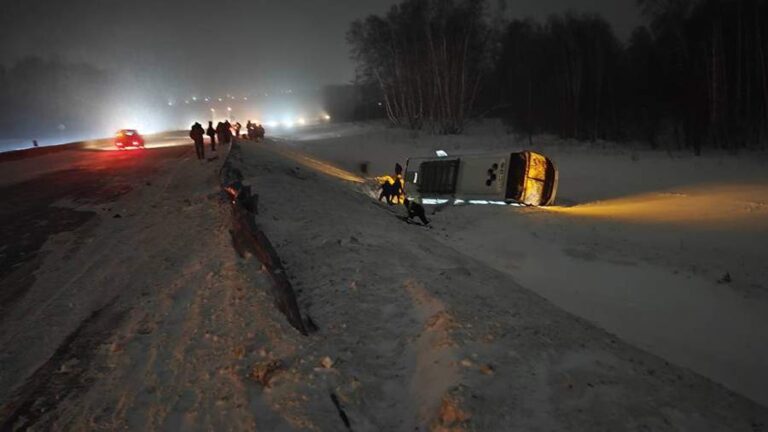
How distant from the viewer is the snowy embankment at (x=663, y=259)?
6.81 m

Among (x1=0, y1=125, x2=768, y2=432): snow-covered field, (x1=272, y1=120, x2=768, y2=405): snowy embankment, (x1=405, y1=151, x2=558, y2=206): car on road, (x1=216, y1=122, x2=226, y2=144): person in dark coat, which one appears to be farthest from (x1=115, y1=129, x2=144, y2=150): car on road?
(x1=272, y1=120, x2=768, y2=405): snowy embankment

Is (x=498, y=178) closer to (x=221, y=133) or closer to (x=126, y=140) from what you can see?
(x=221, y=133)

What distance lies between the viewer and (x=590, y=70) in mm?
44531

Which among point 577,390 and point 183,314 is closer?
point 577,390

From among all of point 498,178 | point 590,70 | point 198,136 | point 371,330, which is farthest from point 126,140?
point 590,70

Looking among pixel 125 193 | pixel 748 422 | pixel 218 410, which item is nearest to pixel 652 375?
pixel 748 422

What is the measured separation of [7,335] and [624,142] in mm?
42914

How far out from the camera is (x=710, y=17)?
1268 inches

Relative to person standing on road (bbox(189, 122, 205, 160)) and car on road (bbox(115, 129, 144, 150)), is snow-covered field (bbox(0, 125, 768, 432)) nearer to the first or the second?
person standing on road (bbox(189, 122, 205, 160))

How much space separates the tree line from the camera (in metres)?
31.9

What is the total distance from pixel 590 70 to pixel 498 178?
32.9 m

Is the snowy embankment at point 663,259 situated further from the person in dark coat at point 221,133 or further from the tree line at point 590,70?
the person in dark coat at point 221,133

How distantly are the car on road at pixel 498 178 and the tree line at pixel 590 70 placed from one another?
789 inches

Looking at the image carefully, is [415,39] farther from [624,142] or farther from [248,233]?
[248,233]
